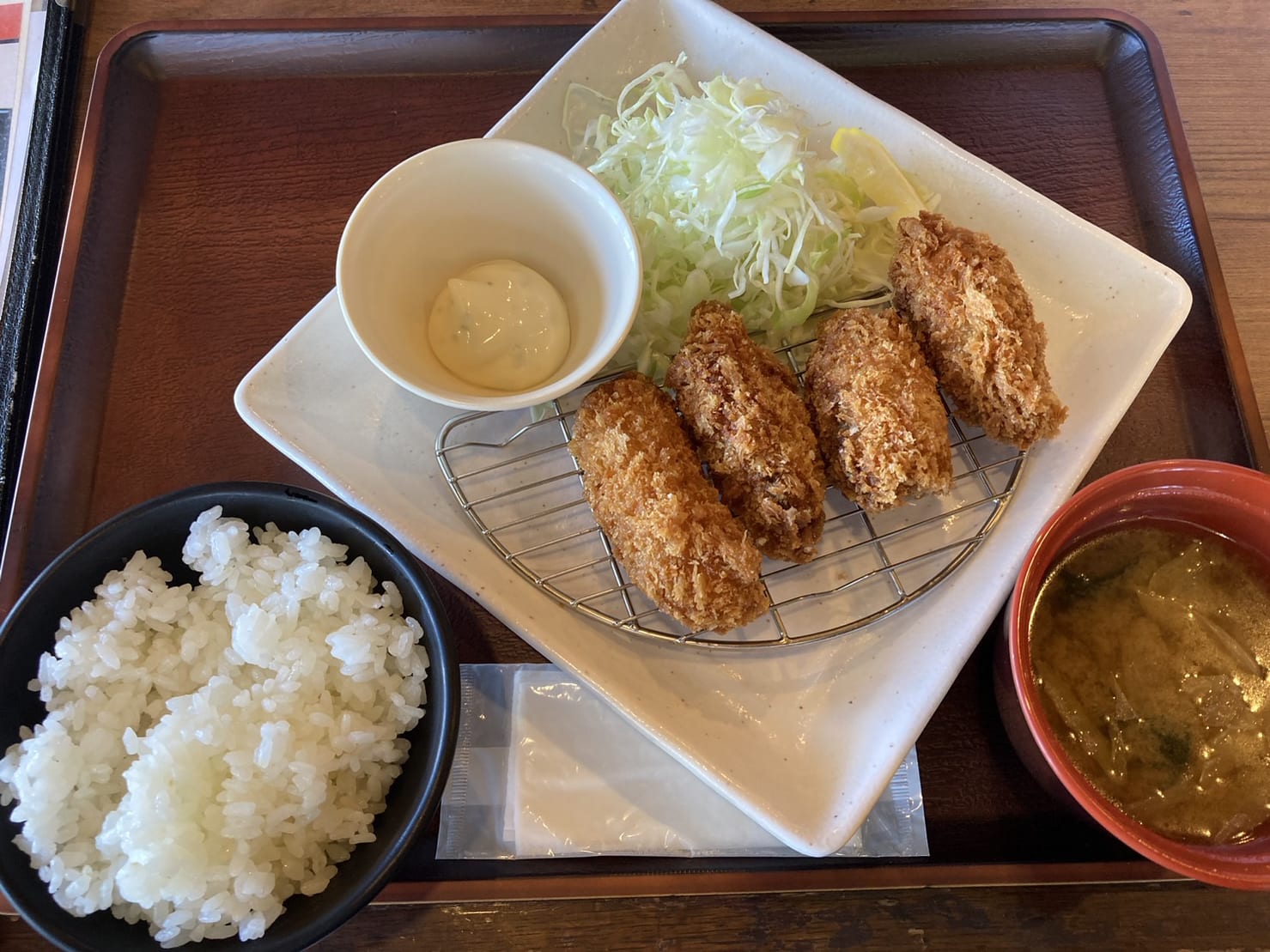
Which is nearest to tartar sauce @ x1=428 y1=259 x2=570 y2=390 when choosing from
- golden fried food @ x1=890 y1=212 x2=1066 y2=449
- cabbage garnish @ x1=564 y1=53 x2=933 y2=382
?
cabbage garnish @ x1=564 y1=53 x2=933 y2=382

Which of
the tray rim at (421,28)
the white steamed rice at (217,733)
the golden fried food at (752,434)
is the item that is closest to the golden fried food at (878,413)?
the golden fried food at (752,434)

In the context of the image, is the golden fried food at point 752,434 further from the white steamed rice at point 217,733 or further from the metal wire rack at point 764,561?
the white steamed rice at point 217,733

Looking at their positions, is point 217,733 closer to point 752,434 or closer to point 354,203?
point 752,434

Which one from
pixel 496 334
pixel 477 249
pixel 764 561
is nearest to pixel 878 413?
pixel 764 561

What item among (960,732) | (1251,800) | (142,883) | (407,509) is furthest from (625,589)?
(1251,800)

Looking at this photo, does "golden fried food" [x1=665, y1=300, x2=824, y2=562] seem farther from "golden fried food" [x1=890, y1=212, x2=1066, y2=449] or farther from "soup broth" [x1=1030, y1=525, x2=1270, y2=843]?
"soup broth" [x1=1030, y1=525, x2=1270, y2=843]

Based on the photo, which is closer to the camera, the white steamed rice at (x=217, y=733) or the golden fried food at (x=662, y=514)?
the white steamed rice at (x=217, y=733)
